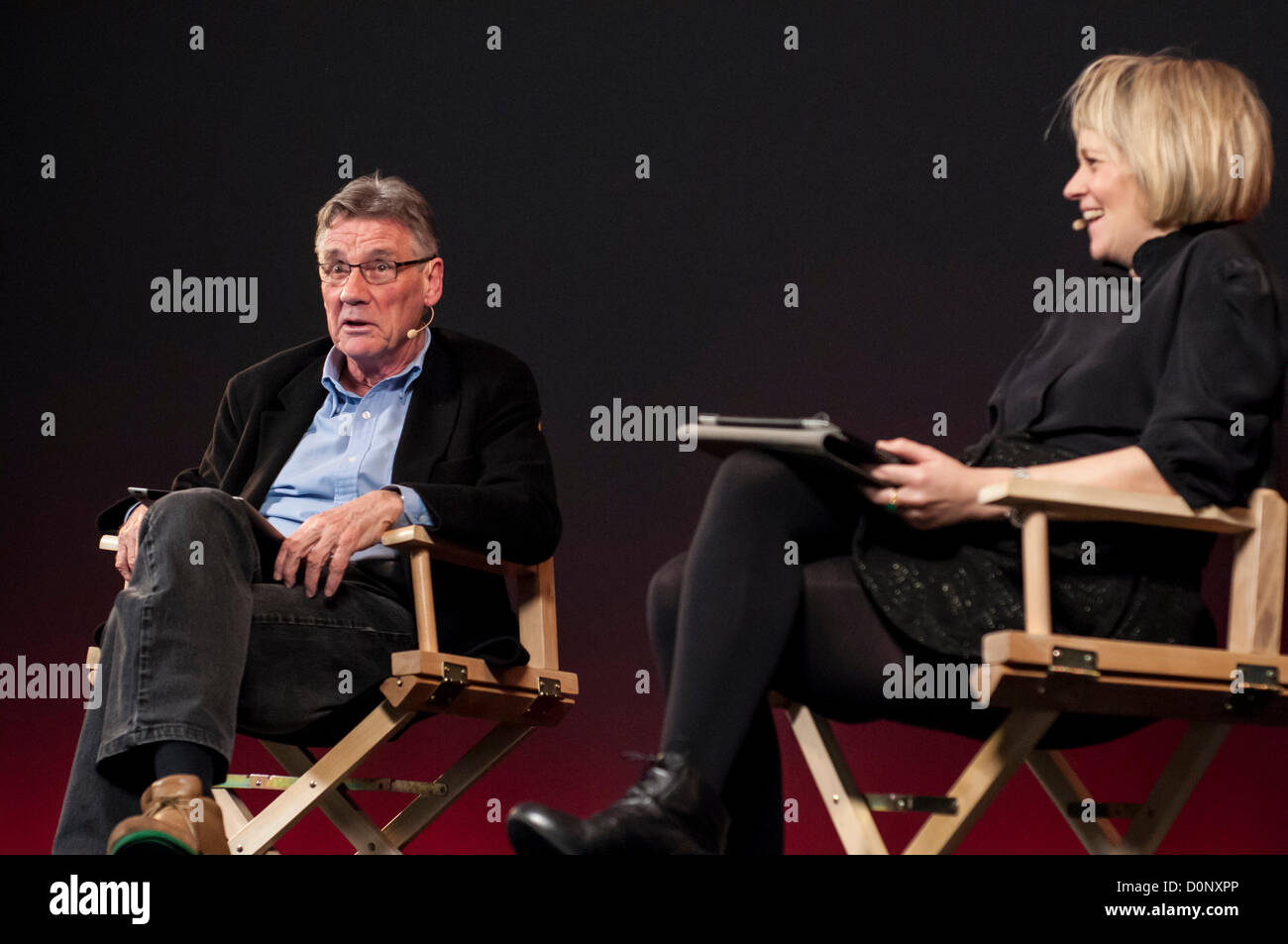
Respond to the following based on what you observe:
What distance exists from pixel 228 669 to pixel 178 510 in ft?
0.82

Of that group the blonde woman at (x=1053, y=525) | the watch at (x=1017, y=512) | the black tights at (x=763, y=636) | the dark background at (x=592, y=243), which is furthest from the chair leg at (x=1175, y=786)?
the dark background at (x=592, y=243)

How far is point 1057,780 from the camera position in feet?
7.29

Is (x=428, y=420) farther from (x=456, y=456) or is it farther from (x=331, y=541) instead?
(x=331, y=541)

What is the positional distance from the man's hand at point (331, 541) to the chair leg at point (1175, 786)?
3.91ft

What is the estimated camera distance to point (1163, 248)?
200 centimetres

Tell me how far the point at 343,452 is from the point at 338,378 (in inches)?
7.1

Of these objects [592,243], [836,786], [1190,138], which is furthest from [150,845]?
[592,243]

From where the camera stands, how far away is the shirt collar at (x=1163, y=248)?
1.99 m

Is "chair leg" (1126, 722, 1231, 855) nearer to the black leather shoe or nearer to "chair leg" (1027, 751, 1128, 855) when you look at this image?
"chair leg" (1027, 751, 1128, 855)

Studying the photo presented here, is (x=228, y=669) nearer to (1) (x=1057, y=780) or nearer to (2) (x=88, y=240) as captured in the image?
(1) (x=1057, y=780)

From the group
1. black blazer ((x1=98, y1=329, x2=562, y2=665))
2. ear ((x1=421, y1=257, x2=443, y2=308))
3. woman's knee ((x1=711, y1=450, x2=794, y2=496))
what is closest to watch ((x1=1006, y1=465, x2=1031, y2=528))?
woman's knee ((x1=711, y1=450, x2=794, y2=496))

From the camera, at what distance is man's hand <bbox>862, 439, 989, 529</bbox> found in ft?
5.79

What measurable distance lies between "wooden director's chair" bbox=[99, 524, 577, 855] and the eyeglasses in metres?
0.55

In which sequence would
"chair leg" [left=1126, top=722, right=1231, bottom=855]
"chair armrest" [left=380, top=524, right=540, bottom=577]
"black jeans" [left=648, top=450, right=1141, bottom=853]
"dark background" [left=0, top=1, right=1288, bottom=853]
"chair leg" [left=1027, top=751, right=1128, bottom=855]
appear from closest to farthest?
"black jeans" [left=648, top=450, right=1141, bottom=853], "chair leg" [left=1126, top=722, right=1231, bottom=855], "chair leg" [left=1027, top=751, right=1128, bottom=855], "chair armrest" [left=380, top=524, right=540, bottom=577], "dark background" [left=0, top=1, right=1288, bottom=853]
